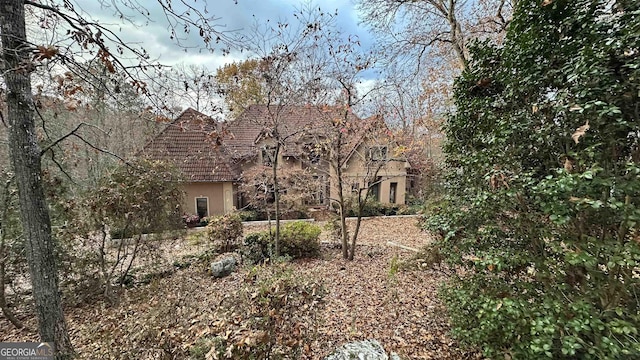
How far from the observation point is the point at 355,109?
8344 mm

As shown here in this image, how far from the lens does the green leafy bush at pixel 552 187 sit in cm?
217

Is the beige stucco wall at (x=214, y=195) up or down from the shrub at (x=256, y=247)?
up

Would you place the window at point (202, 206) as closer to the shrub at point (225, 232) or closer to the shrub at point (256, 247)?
the shrub at point (225, 232)

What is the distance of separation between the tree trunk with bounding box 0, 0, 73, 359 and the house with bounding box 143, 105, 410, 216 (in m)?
4.50

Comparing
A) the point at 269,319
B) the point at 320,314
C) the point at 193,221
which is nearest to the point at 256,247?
the point at 320,314

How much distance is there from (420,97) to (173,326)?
42.9 feet

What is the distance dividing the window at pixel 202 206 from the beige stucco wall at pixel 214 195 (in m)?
0.14

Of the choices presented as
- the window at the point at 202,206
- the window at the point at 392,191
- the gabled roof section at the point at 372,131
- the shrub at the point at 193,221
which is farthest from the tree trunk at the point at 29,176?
the window at the point at 392,191

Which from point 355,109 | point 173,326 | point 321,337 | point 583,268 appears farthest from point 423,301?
point 355,109

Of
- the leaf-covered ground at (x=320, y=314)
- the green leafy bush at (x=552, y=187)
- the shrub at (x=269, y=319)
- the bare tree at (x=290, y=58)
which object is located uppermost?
the bare tree at (x=290, y=58)

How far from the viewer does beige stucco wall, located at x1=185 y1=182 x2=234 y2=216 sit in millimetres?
14031

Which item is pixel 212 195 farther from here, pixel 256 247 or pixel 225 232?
pixel 256 247

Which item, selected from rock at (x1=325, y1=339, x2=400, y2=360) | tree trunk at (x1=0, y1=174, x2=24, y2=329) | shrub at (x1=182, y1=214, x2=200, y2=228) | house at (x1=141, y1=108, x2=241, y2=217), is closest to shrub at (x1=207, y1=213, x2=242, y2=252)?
tree trunk at (x1=0, y1=174, x2=24, y2=329)

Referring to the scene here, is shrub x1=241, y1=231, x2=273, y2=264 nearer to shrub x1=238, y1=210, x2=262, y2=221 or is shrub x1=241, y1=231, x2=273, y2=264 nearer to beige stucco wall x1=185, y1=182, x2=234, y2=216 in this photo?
shrub x1=238, y1=210, x2=262, y2=221
